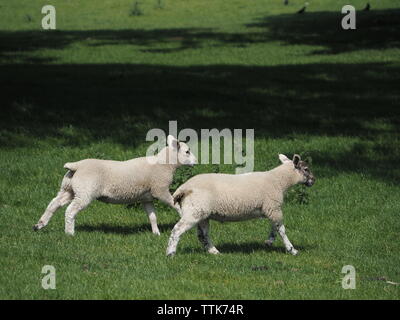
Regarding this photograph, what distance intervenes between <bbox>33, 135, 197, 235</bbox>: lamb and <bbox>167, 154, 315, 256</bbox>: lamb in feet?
3.57

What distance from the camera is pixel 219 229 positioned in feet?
43.5

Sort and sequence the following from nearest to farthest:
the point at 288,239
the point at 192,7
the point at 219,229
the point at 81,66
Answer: the point at 288,239
the point at 219,229
the point at 81,66
the point at 192,7

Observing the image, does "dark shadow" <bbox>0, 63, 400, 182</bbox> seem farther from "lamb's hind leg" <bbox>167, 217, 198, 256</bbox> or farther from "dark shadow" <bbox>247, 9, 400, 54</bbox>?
"lamb's hind leg" <bbox>167, 217, 198, 256</bbox>

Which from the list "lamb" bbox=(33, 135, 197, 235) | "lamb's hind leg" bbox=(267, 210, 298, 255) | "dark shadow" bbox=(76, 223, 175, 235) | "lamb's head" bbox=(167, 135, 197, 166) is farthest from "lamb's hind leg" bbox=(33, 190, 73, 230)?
"lamb's hind leg" bbox=(267, 210, 298, 255)

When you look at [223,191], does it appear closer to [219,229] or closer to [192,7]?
[219,229]

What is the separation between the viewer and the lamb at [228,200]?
11086 mm

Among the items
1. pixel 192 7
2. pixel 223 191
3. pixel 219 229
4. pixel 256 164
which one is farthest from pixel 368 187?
pixel 192 7

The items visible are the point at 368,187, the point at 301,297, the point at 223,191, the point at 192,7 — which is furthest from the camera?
the point at 192,7

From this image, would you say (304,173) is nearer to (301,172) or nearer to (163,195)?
(301,172)

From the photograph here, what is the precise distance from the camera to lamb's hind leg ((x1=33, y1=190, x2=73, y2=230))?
1248cm

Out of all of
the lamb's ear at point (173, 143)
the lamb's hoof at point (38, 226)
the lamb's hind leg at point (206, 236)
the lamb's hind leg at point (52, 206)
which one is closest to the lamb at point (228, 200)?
the lamb's hind leg at point (206, 236)

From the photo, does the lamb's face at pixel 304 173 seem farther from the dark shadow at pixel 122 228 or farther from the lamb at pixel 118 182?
the dark shadow at pixel 122 228

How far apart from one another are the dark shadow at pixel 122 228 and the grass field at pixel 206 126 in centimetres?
3

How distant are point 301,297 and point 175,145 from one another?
415cm
